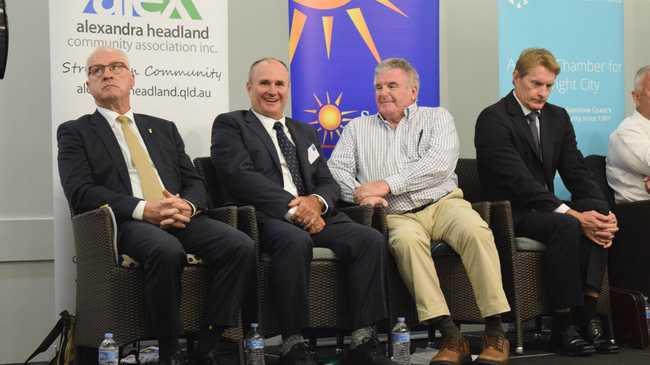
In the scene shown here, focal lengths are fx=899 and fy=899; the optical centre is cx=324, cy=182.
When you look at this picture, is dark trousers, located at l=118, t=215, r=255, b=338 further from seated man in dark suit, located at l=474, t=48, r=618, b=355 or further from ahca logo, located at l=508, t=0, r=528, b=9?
ahca logo, located at l=508, t=0, r=528, b=9

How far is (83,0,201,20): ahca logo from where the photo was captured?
4281 millimetres

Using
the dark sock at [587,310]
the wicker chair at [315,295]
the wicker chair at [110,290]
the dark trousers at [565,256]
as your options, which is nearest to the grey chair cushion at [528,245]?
the dark trousers at [565,256]

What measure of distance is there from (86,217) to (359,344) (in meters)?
1.24

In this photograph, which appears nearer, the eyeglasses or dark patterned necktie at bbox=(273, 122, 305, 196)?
the eyeglasses

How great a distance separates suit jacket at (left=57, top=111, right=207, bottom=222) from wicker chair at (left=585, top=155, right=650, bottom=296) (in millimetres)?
2173

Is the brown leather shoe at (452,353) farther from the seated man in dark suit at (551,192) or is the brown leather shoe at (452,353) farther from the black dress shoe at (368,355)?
the seated man in dark suit at (551,192)

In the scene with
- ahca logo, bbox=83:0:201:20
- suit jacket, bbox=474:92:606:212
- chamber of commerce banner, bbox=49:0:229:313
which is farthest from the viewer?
suit jacket, bbox=474:92:606:212

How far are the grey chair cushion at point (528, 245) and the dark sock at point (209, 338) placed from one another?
150 centimetres

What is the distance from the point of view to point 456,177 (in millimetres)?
4543

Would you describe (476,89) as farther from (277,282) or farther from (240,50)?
(277,282)

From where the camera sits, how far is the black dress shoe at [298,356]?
3580 mm

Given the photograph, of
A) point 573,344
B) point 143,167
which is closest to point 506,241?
point 573,344

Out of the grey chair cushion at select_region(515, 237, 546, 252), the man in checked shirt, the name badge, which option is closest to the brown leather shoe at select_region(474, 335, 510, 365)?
the man in checked shirt

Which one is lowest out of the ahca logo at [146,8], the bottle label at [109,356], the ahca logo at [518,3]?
the bottle label at [109,356]
